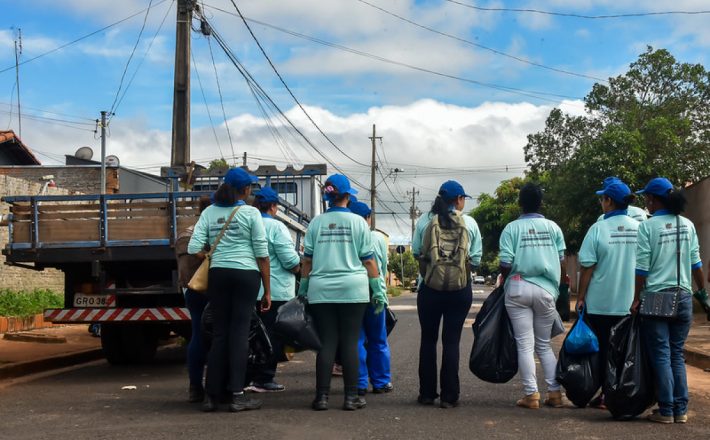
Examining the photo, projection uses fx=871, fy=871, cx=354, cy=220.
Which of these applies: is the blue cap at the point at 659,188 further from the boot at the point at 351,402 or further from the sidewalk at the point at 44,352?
the sidewalk at the point at 44,352

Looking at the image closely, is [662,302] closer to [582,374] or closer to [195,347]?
[582,374]

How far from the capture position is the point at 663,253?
20.5ft

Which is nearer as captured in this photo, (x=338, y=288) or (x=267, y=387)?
(x=338, y=288)

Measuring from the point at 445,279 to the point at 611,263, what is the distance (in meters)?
1.26

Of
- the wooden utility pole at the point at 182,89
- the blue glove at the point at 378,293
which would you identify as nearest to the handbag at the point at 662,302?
the blue glove at the point at 378,293

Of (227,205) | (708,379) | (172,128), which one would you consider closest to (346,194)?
(227,205)

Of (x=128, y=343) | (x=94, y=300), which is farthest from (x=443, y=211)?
(x=128, y=343)

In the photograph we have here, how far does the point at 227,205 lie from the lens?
22.5 feet

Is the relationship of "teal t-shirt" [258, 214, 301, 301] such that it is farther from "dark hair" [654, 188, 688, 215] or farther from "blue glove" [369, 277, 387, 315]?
"dark hair" [654, 188, 688, 215]

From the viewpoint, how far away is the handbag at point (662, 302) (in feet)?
20.1

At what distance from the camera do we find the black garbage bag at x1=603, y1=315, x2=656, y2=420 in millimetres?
6156

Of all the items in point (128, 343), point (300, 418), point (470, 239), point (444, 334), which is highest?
point (470, 239)

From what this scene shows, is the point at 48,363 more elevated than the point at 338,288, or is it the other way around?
the point at 338,288

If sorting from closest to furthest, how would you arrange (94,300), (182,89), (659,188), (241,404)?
(659,188) → (241,404) → (94,300) → (182,89)
